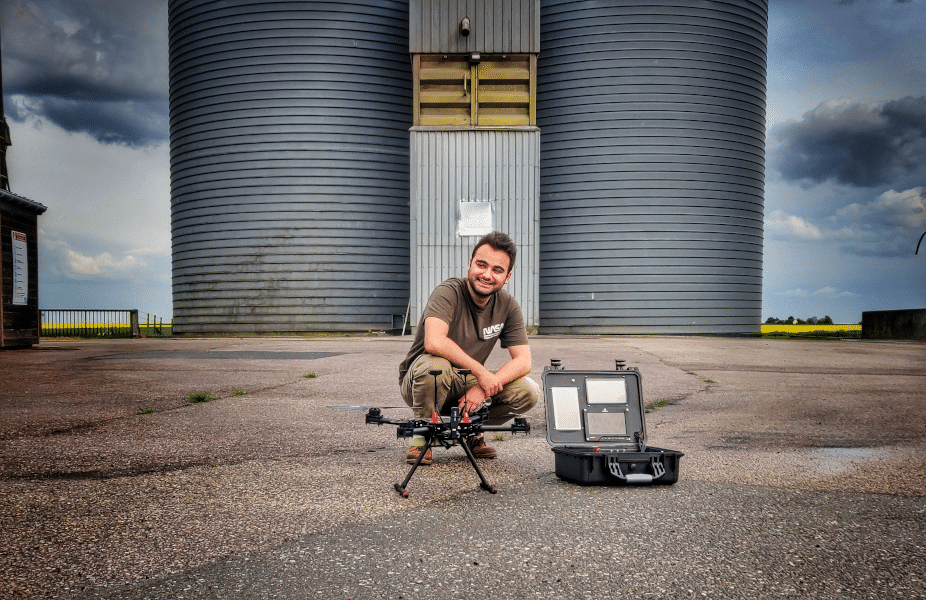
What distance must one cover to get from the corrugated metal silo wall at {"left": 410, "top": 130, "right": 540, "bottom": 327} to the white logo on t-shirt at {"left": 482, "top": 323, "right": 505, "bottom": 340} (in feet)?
44.2

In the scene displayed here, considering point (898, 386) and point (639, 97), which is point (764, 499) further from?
point (639, 97)

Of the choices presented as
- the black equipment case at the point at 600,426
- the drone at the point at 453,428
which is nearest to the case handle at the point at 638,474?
the black equipment case at the point at 600,426

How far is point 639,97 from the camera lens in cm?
2014

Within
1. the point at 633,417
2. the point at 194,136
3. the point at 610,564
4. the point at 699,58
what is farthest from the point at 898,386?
the point at 194,136

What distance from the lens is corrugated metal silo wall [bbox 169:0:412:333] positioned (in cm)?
2072

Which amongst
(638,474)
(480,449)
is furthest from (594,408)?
(480,449)

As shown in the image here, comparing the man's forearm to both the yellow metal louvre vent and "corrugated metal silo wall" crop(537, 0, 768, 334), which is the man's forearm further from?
"corrugated metal silo wall" crop(537, 0, 768, 334)

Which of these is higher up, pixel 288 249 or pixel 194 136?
pixel 194 136

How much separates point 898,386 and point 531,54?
1245cm

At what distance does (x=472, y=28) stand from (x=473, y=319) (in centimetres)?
1491

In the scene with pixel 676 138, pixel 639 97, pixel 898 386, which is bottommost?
pixel 898 386

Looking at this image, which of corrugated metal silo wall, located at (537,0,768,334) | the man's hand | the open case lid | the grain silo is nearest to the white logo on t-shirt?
the man's hand

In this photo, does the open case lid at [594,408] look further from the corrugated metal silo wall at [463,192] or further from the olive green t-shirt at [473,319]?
the corrugated metal silo wall at [463,192]

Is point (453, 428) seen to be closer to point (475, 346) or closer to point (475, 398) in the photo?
point (475, 398)
